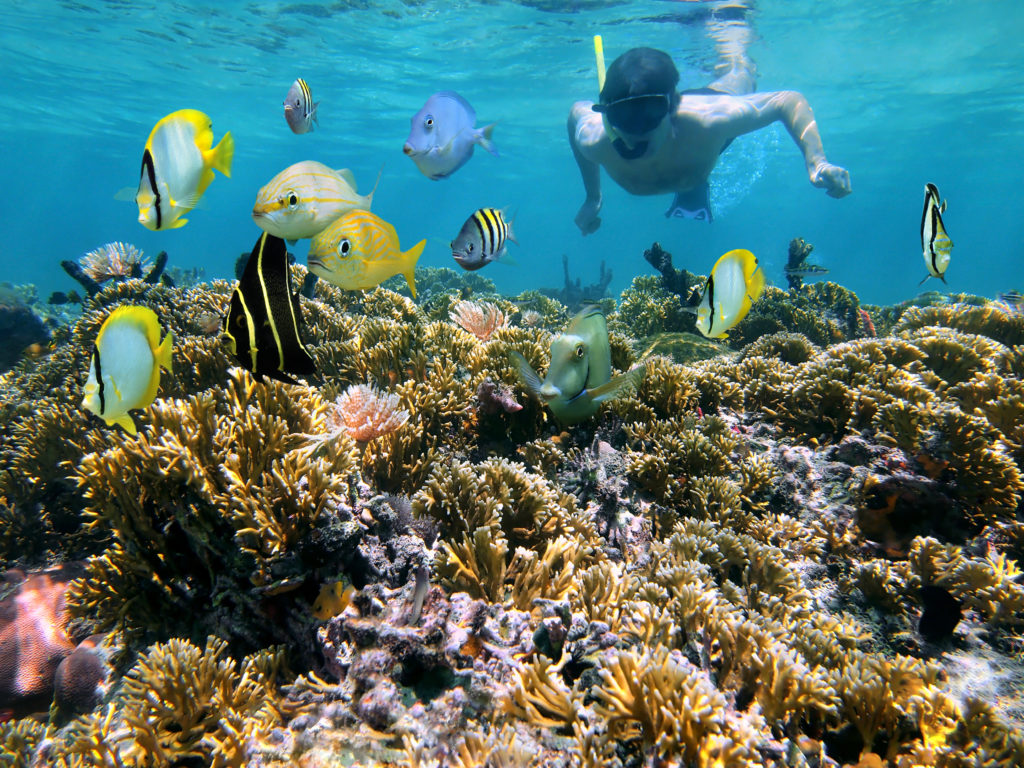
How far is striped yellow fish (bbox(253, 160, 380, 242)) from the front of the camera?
2.31 m

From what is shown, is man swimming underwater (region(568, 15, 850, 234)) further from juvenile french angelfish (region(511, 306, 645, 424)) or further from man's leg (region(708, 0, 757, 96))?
juvenile french angelfish (region(511, 306, 645, 424))

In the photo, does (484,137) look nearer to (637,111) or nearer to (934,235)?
(934,235)

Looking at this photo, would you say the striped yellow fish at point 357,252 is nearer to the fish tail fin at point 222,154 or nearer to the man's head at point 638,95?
the fish tail fin at point 222,154

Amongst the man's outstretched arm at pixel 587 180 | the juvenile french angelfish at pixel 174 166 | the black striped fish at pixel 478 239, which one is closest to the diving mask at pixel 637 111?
the man's outstretched arm at pixel 587 180

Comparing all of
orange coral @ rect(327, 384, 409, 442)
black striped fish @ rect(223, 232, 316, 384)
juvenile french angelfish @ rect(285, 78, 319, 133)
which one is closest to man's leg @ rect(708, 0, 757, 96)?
→ juvenile french angelfish @ rect(285, 78, 319, 133)

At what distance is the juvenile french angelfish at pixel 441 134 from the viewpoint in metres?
3.67

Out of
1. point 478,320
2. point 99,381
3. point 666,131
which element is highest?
point 666,131

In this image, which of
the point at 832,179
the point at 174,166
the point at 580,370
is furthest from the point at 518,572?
the point at 832,179

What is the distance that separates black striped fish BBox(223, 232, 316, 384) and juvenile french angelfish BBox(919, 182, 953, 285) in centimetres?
427

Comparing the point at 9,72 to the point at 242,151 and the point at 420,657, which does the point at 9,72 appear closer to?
the point at 242,151

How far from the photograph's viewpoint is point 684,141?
983cm

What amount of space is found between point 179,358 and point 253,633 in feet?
10.2

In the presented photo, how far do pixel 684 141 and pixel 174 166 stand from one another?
33.5ft

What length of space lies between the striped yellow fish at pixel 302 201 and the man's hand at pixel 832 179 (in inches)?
347
